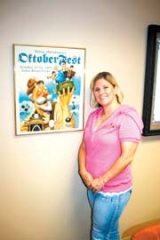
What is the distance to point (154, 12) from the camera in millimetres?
1993

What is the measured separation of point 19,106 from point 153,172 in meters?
1.37

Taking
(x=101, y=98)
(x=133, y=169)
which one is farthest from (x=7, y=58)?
(x=133, y=169)

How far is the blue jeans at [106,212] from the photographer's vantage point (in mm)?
1635

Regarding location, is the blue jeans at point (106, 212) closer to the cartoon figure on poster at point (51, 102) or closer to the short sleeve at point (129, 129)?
the short sleeve at point (129, 129)

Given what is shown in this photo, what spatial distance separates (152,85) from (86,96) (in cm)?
57

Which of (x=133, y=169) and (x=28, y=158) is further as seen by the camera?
(x=133, y=169)

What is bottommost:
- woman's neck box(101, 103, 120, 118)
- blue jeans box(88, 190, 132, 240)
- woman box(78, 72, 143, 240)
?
blue jeans box(88, 190, 132, 240)

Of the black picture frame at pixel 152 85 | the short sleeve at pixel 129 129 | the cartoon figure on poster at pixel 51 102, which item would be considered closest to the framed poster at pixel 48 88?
the cartoon figure on poster at pixel 51 102

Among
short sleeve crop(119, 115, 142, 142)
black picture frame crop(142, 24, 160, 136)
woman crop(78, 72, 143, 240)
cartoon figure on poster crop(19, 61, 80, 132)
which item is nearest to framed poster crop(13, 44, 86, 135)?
cartoon figure on poster crop(19, 61, 80, 132)

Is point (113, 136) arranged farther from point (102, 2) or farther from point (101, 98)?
point (102, 2)

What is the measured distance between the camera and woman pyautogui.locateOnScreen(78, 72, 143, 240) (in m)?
1.58

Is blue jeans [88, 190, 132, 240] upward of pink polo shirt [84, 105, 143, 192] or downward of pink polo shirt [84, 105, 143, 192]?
downward

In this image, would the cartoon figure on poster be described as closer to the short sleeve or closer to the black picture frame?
the short sleeve

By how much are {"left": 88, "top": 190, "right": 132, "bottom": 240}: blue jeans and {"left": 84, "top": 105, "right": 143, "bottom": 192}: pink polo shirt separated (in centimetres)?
6
